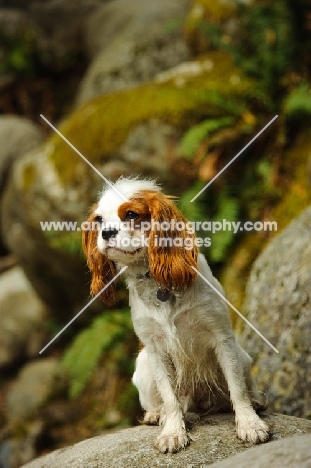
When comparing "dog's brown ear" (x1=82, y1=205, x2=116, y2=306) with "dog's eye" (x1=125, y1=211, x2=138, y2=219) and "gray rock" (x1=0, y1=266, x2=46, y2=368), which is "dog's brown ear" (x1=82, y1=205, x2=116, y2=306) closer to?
"dog's eye" (x1=125, y1=211, x2=138, y2=219)

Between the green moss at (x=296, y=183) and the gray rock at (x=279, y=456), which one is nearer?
the gray rock at (x=279, y=456)

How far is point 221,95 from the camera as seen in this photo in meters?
7.04

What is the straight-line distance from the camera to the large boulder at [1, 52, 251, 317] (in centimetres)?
697

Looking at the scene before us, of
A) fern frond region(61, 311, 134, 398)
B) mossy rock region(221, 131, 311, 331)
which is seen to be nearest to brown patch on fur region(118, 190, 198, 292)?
mossy rock region(221, 131, 311, 331)

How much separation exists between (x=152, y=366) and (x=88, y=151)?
4224 mm

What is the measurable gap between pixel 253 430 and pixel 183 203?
3466 mm

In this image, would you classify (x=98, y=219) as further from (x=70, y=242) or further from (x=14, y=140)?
(x=14, y=140)

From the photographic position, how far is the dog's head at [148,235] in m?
3.13

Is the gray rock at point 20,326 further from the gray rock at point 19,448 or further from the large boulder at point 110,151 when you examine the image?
the gray rock at point 19,448

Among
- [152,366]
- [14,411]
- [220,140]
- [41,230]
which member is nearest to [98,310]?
[41,230]

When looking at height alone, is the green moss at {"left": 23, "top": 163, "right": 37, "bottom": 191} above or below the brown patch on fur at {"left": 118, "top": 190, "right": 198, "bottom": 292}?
above

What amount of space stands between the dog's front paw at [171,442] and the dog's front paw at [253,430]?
32 centimetres

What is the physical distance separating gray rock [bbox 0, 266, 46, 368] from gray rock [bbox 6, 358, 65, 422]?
426mm

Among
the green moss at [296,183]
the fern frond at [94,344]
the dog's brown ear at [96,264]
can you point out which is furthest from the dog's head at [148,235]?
the fern frond at [94,344]
